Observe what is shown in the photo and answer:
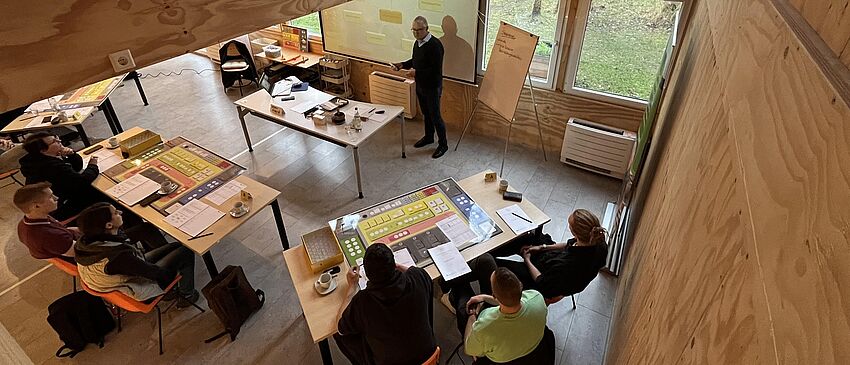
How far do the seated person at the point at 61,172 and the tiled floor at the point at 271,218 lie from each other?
67 cm

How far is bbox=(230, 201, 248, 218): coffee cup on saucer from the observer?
3145 mm

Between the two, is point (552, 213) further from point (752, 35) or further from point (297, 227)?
point (752, 35)

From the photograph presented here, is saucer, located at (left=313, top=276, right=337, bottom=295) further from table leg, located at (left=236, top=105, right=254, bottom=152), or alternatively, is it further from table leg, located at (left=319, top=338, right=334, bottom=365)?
table leg, located at (left=236, top=105, right=254, bottom=152)

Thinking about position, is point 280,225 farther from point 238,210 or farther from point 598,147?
point 598,147

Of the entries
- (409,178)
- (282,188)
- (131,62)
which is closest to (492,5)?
(409,178)

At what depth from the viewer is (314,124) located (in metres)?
4.35

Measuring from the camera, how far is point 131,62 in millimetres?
1532

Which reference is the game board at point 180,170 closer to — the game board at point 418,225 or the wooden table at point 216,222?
the wooden table at point 216,222

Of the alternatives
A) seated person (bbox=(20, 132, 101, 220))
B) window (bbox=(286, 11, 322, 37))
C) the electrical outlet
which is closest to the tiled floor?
seated person (bbox=(20, 132, 101, 220))

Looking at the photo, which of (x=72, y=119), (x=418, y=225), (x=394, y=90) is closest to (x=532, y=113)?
(x=394, y=90)

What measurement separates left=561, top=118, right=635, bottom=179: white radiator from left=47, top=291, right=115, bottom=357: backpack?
445 cm

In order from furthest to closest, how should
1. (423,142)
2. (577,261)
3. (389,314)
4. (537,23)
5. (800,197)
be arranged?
1. (423,142)
2. (537,23)
3. (577,261)
4. (389,314)
5. (800,197)

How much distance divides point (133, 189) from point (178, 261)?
2.54 feet

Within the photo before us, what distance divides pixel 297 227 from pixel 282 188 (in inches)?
28.8
